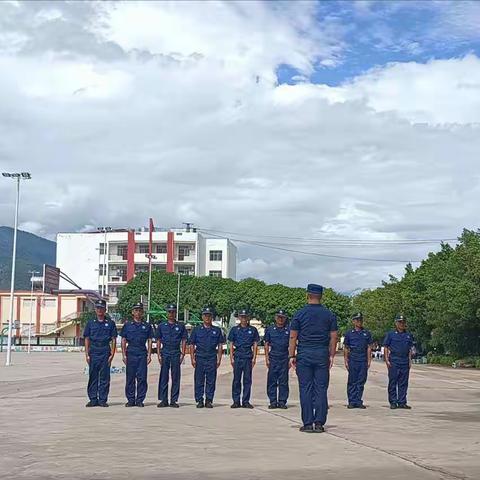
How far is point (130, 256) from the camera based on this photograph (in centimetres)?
10225

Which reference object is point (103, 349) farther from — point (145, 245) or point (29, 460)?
point (145, 245)

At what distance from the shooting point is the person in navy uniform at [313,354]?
36.7 feet

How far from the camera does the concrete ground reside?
8.02 m

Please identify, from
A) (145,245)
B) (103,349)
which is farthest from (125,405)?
(145,245)

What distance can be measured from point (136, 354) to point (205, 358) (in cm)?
128

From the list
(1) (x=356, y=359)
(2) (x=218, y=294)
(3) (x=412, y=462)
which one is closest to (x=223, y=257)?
(2) (x=218, y=294)

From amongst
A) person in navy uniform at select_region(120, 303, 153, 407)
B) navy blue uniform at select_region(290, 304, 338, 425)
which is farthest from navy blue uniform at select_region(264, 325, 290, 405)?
navy blue uniform at select_region(290, 304, 338, 425)

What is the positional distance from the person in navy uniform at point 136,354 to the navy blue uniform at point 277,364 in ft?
7.54

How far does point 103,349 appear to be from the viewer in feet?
49.2

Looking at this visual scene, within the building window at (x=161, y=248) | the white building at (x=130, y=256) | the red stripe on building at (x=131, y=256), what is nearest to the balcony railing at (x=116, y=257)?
the white building at (x=130, y=256)

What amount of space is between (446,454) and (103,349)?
299 inches

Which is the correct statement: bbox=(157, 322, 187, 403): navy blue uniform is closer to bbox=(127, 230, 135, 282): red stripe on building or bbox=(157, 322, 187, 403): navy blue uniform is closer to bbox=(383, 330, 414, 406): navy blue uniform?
bbox=(383, 330, 414, 406): navy blue uniform

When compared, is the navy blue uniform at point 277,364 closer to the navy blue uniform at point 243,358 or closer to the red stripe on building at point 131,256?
the navy blue uniform at point 243,358

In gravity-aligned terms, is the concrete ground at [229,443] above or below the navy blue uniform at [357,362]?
below
